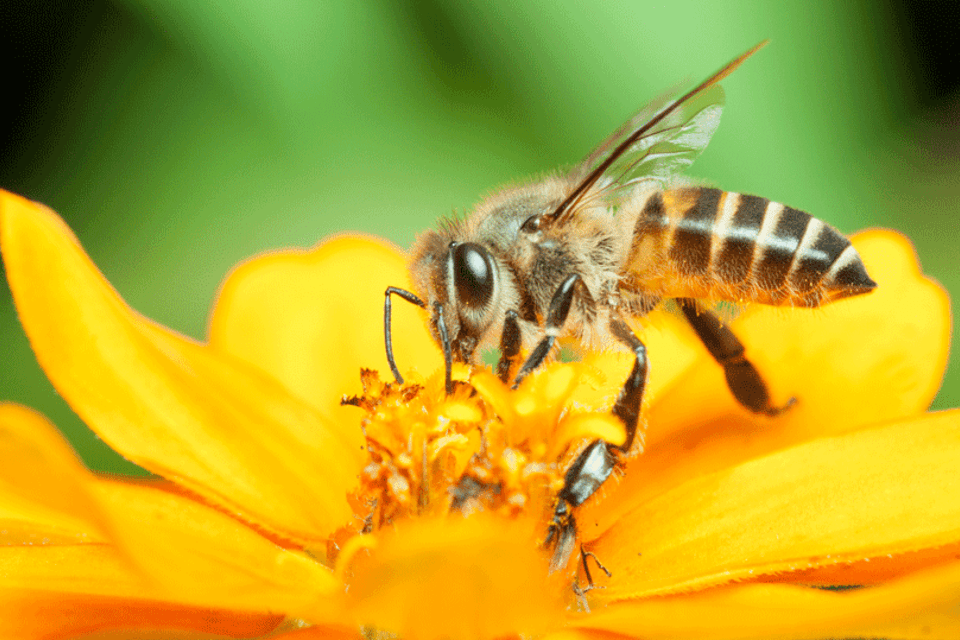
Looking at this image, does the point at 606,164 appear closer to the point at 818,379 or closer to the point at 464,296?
the point at 464,296

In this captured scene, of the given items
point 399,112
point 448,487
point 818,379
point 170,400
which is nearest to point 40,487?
point 170,400

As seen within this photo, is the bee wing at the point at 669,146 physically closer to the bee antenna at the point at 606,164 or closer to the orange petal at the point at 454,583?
the bee antenna at the point at 606,164

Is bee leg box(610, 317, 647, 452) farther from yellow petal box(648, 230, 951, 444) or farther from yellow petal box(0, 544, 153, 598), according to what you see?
yellow petal box(0, 544, 153, 598)

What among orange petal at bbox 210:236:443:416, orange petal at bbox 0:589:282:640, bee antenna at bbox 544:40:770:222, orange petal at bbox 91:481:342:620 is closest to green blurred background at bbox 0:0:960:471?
orange petal at bbox 210:236:443:416

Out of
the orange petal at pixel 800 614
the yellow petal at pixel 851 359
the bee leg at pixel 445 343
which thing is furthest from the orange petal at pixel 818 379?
the orange petal at pixel 800 614

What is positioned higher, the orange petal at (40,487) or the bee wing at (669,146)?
the bee wing at (669,146)

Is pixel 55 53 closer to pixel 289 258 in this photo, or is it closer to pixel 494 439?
pixel 289 258
